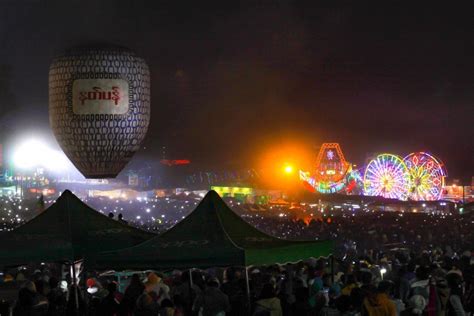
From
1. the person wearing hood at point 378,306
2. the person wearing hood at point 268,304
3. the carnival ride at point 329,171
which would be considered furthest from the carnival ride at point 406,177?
the person wearing hood at point 378,306

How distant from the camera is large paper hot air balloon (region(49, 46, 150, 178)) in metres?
12.5

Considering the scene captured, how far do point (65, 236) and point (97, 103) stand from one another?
3.52 metres

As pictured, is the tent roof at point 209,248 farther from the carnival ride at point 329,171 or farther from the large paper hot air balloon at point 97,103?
the carnival ride at point 329,171

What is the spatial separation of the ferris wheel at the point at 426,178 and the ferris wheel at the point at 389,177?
50cm

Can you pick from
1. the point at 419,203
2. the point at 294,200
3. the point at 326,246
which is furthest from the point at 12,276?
the point at 294,200

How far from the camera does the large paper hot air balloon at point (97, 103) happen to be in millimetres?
12461

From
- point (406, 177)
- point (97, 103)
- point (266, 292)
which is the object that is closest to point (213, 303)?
point (266, 292)

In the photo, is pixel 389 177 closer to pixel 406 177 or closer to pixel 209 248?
pixel 406 177

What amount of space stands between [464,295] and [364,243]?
9.80 metres

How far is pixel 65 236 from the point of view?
377 inches

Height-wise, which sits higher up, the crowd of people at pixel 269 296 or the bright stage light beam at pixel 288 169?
the bright stage light beam at pixel 288 169

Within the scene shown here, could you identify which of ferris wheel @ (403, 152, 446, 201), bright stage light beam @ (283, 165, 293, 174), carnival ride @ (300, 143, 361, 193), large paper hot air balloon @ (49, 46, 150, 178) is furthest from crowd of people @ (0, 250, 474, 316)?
bright stage light beam @ (283, 165, 293, 174)

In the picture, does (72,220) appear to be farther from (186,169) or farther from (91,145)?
(186,169)

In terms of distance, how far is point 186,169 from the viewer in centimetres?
9869
